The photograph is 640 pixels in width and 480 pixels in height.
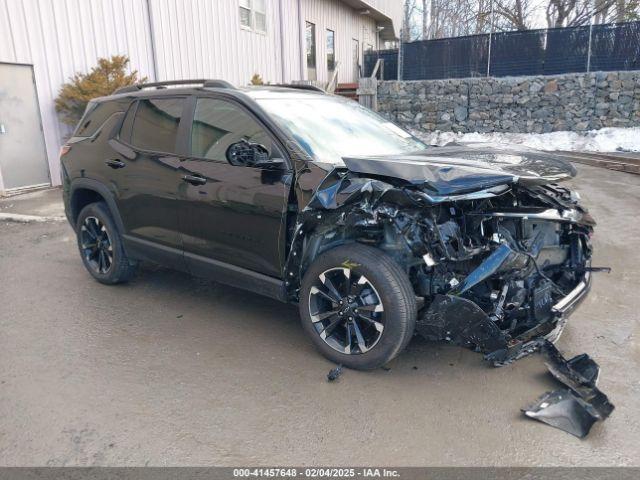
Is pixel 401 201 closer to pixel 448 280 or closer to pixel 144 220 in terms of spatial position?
pixel 448 280

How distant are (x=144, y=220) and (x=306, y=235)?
1758mm

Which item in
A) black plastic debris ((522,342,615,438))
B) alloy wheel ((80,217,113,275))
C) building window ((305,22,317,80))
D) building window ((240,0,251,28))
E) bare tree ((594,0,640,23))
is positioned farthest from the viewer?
bare tree ((594,0,640,23))

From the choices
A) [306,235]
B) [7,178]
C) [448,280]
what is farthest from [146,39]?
[448,280]

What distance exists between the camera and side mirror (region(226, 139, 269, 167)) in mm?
3475

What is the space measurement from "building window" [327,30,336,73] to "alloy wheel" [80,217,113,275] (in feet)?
57.6

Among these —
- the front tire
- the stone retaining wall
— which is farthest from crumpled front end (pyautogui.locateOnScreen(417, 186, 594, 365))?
the stone retaining wall

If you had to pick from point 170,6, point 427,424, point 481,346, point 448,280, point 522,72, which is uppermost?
point 170,6

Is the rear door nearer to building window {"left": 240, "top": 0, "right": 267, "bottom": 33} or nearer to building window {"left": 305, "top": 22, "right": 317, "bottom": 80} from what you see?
building window {"left": 240, "top": 0, "right": 267, "bottom": 33}

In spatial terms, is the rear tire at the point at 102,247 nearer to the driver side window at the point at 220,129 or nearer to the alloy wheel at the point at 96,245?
the alloy wheel at the point at 96,245

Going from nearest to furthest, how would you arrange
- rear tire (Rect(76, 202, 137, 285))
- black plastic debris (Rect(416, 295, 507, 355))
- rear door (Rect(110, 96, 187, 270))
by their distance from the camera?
black plastic debris (Rect(416, 295, 507, 355)), rear door (Rect(110, 96, 187, 270)), rear tire (Rect(76, 202, 137, 285))

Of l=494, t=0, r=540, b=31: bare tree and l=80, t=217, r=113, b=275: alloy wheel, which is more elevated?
l=494, t=0, r=540, b=31: bare tree

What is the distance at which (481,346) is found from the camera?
303 centimetres

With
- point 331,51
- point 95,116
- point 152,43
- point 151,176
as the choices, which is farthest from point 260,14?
point 151,176

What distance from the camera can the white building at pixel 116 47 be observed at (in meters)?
9.33
